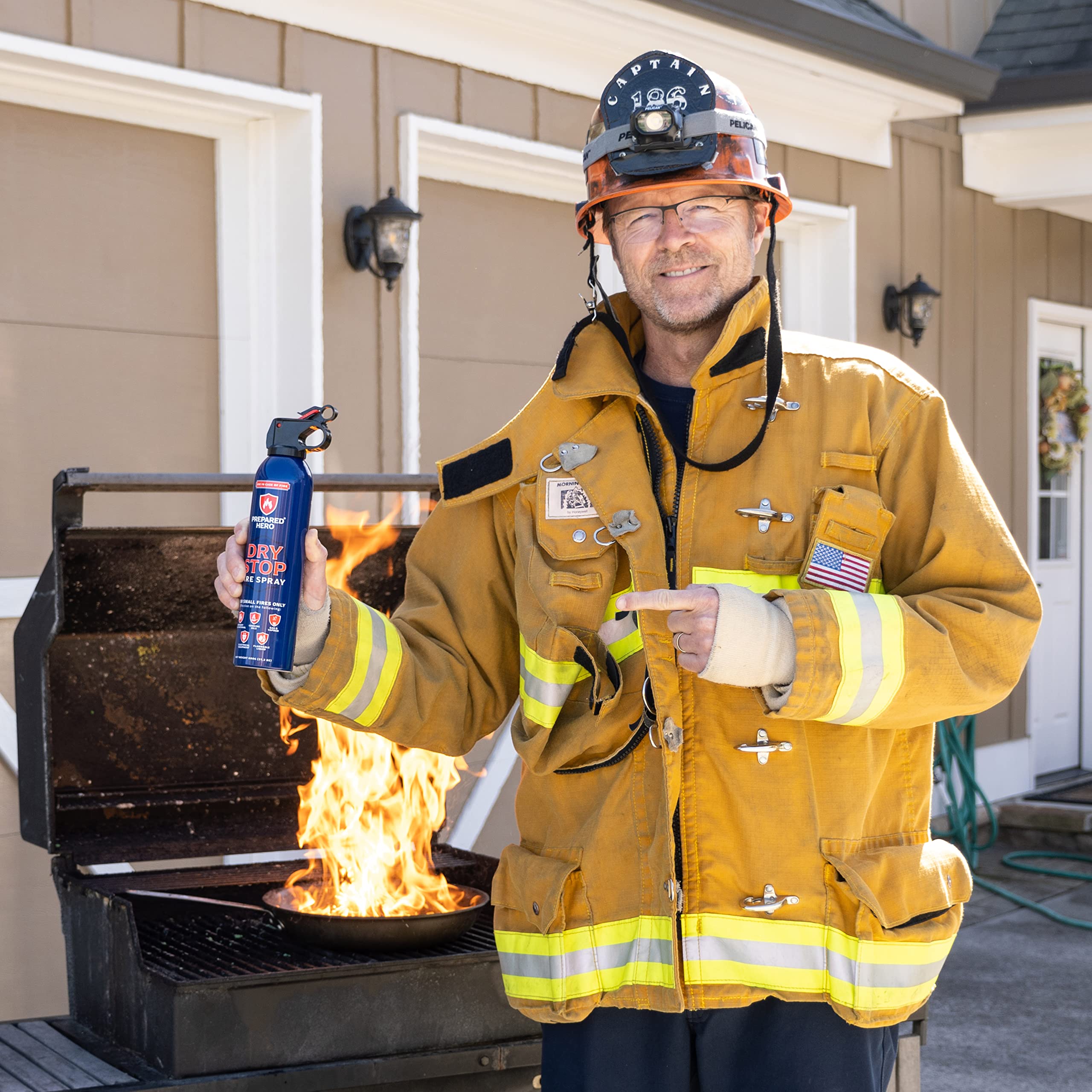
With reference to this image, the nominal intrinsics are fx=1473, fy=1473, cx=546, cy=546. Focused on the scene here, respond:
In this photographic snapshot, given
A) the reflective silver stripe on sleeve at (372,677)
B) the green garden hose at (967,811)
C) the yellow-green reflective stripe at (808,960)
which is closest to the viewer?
the yellow-green reflective stripe at (808,960)

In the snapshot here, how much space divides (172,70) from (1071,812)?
5.72 metres

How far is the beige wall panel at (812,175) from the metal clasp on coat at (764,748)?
4.82 m

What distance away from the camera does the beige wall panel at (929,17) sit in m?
7.62

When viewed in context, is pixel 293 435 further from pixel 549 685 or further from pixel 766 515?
pixel 766 515

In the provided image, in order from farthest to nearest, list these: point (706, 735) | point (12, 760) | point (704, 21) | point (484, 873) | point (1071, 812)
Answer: point (1071, 812)
point (704, 21)
point (12, 760)
point (484, 873)
point (706, 735)

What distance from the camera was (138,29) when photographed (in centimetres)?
443

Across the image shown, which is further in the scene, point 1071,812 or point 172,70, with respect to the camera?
point 1071,812

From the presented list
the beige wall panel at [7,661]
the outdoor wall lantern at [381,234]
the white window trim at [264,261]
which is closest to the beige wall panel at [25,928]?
the beige wall panel at [7,661]

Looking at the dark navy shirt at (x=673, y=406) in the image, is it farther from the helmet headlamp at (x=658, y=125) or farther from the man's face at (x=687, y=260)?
the helmet headlamp at (x=658, y=125)

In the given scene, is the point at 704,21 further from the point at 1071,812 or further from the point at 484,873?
A: the point at 1071,812

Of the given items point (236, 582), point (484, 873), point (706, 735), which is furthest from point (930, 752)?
point (484, 873)

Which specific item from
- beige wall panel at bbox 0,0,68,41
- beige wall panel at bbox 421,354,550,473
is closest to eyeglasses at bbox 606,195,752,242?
beige wall panel at bbox 0,0,68,41

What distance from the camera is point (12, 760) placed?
4281mm

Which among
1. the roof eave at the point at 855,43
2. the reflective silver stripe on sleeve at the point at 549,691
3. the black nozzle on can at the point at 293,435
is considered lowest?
the reflective silver stripe on sleeve at the point at 549,691
